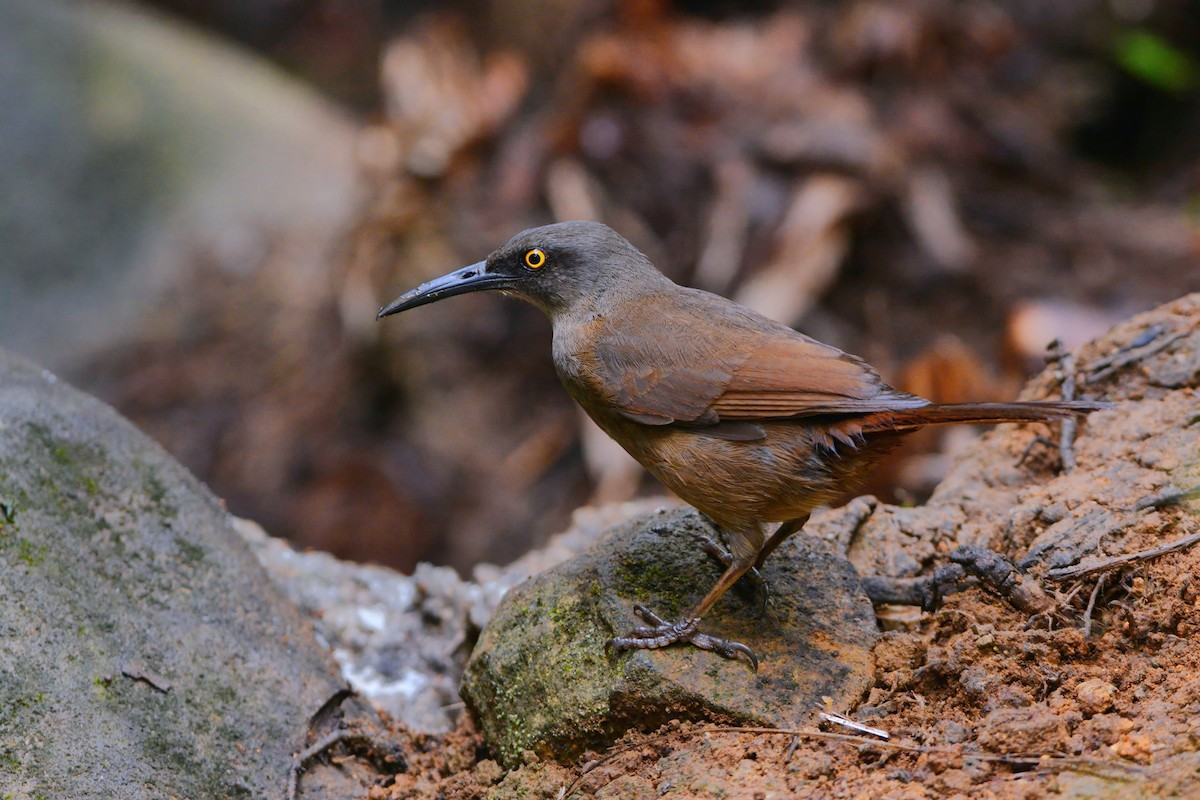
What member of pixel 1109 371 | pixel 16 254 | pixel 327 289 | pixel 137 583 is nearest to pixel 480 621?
pixel 137 583

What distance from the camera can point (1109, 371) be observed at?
4.32 meters

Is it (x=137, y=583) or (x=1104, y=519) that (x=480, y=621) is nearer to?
(x=137, y=583)

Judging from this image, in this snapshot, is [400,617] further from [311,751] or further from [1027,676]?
[1027,676]

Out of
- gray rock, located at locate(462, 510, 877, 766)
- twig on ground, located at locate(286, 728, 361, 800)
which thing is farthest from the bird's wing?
twig on ground, located at locate(286, 728, 361, 800)

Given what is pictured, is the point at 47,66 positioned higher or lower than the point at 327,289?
higher

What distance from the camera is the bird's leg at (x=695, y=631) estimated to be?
3.41 m

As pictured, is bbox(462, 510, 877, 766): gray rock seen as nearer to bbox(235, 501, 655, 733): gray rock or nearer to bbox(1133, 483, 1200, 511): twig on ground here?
bbox(235, 501, 655, 733): gray rock

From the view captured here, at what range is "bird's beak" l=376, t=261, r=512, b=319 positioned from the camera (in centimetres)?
431

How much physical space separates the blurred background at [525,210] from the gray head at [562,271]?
3730mm

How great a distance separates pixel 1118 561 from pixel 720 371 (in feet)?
4.60

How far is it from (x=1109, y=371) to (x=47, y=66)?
10.2 m

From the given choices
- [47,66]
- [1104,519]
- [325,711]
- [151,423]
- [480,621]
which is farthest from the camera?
[47,66]

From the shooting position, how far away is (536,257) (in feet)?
14.2

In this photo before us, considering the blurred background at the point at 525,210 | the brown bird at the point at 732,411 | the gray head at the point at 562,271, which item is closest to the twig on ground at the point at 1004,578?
the brown bird at the point at 732,411
